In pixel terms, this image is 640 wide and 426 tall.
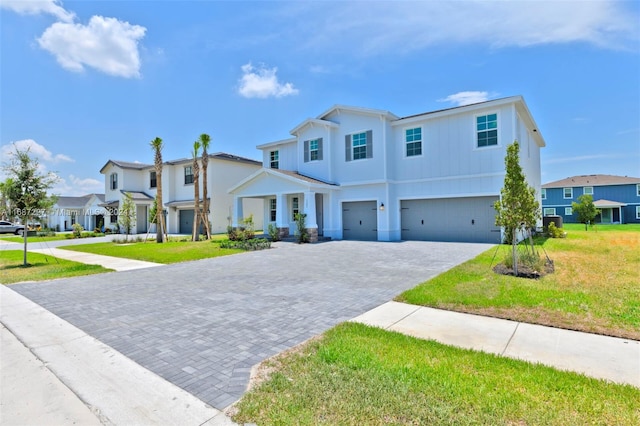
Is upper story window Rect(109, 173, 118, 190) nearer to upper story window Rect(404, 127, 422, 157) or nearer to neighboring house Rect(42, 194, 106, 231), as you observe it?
neighboring house Rect(42, 194, 106, 231)

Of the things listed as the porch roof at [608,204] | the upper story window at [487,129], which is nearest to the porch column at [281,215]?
the upper story window at [487,129]

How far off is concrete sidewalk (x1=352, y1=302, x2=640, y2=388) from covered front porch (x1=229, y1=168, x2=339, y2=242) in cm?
1329

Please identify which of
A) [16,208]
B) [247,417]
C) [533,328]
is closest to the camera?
[247,417]

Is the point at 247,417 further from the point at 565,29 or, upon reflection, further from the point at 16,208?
the point at 16,208

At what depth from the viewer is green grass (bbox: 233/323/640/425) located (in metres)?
2.76

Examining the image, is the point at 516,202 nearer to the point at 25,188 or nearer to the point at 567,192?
the point at 25,188

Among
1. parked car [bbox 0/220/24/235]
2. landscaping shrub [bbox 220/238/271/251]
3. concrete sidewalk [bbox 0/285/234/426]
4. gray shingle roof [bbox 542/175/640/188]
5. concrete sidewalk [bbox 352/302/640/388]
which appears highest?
gray shingle roof [bbox 542/175/640/188]

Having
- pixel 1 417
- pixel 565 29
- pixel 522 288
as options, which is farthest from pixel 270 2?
pixel 1 417

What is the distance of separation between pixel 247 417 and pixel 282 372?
81 centimetres

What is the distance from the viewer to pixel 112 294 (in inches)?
300

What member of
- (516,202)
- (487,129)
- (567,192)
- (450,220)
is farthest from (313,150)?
(567,192)

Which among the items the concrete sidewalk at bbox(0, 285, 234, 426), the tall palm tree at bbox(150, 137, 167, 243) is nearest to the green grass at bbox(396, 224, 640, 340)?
the concrete sidewalk at bbox(0, 285, 234, 426)

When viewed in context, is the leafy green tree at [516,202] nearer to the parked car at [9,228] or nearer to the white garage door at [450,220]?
the white garage door at [450,220]

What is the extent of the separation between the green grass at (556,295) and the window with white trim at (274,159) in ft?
56.6
